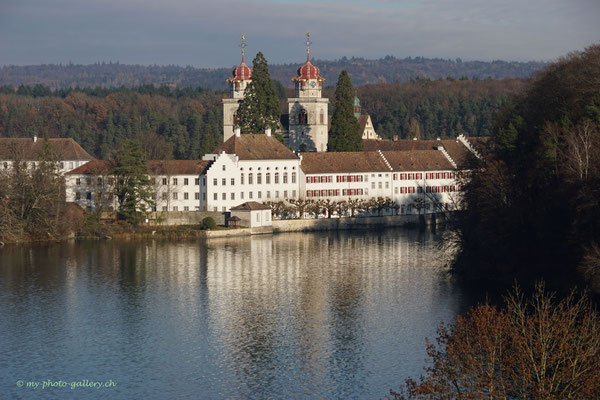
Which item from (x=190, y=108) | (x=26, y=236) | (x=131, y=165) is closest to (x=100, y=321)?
(x=26, y=236)

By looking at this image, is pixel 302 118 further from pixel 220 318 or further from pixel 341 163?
pixel 220 318

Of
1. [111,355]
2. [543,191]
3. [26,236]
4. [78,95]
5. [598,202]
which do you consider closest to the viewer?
[111,355]

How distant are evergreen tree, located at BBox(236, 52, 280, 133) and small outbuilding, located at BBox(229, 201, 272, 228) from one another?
1355 centimetres

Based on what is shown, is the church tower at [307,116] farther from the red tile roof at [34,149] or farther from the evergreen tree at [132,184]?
the evergreen tree at [132,184]

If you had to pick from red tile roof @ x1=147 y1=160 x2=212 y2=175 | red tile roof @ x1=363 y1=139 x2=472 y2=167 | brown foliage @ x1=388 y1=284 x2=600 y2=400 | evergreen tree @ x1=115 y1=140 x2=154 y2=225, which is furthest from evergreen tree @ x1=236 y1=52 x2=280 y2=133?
brown foliage @ x1=388 y1=284 x2=600 y2=400

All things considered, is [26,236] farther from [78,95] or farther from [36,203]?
[78,95]

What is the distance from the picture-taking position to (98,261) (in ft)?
201

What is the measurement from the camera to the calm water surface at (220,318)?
1378 inches

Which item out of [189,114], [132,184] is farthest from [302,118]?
[189,114]

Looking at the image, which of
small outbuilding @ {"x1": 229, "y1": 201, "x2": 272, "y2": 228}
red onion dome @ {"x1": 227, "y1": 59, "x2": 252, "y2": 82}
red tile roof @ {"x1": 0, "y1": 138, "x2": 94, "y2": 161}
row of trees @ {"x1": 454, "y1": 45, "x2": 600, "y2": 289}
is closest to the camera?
row of trees @ {"x1": 454, "y1": 45, "x2": 600, "y2": 289}

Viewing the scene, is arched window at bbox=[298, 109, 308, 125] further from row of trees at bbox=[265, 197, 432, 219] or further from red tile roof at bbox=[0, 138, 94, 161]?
red tile roof at bbox=[0, 138, 94, 161]

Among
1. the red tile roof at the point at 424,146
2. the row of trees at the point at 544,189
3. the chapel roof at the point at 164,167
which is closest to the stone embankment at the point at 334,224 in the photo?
the chapel roof at the point at 164,167

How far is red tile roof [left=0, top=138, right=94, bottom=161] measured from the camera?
81.6m

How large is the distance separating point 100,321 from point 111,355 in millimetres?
6266
